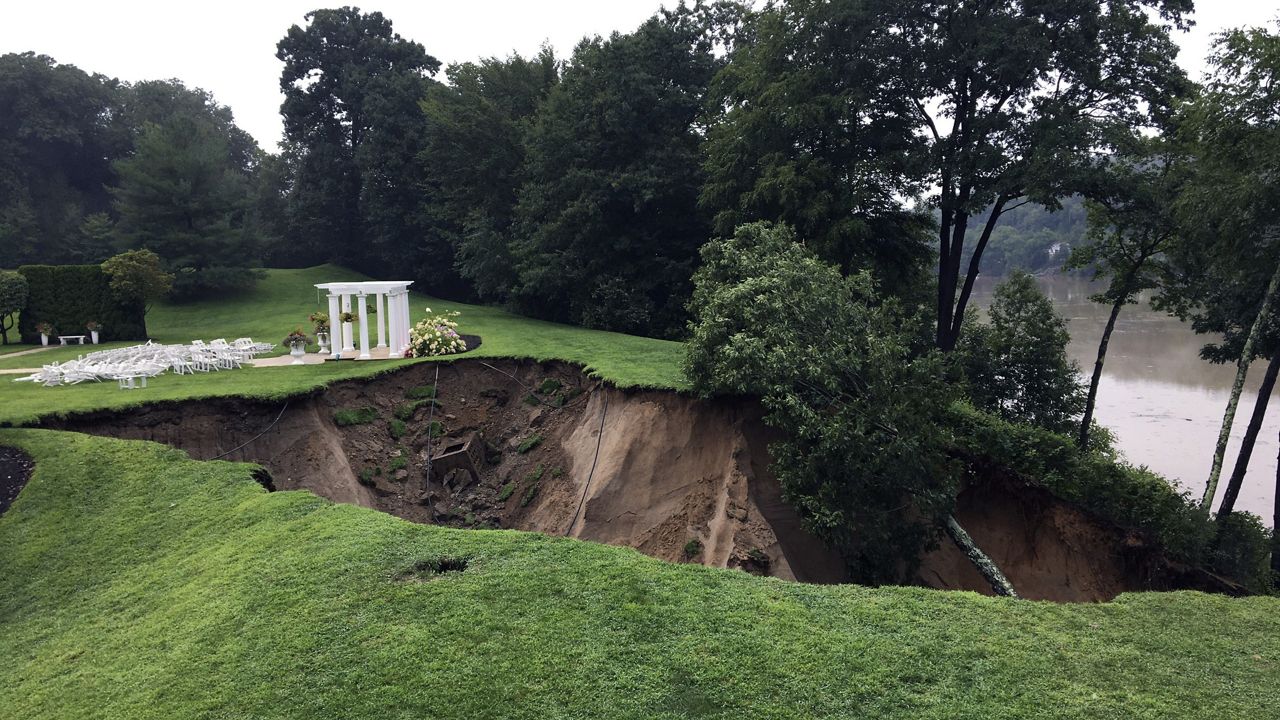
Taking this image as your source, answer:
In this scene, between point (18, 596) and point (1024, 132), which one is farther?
point (1024, 132)

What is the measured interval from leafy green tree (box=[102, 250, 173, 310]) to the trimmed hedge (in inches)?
16.7

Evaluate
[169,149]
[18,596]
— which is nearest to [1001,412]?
[18,596]

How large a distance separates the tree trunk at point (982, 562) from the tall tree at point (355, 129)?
30.9 meters

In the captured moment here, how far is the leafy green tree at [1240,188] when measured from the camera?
11.1m

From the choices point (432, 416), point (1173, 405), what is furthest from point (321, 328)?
point (1173, 405)

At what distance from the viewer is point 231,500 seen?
9.61 meters

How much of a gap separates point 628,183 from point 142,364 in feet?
47.8

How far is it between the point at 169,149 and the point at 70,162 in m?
17.9

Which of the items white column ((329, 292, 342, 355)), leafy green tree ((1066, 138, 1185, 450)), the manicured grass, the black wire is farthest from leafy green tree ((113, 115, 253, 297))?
leafy green tree ((1066, 138, 1185, 450))

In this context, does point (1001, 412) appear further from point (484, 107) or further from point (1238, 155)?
point (484, 107)

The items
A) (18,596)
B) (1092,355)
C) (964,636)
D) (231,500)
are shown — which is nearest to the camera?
(964,636)

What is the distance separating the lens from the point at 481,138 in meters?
32.4

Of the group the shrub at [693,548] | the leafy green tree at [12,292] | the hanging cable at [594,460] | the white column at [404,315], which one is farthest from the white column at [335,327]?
the shrub at [693,548]

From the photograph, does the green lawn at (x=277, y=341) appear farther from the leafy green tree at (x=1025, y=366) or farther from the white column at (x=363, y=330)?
the leafy green tree at (x=1025, y=366)
